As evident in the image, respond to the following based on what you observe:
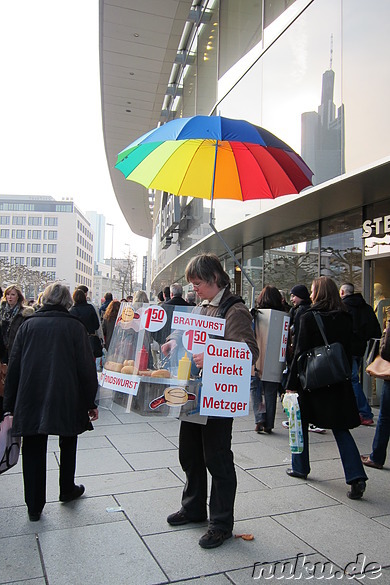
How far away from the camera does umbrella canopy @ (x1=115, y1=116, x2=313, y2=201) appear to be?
4836mm

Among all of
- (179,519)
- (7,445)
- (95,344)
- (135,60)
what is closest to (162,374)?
(179,519)

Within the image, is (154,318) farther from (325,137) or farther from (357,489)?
(325,137)

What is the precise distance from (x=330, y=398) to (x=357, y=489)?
760 mm

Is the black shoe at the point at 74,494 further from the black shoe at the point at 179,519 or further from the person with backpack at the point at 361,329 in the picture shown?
the person with backpack at the point at 361,329

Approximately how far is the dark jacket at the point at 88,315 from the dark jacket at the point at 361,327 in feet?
13.4

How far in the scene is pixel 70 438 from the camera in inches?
160

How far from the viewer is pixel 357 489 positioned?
13.8ft

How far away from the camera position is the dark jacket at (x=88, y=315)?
27.4ft

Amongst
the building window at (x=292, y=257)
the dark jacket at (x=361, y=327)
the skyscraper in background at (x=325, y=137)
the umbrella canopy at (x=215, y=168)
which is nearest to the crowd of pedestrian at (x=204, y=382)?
the umbrella canopy at (x=215, y=168)

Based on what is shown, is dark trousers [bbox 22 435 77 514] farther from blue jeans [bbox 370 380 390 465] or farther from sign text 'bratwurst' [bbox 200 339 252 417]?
blue jeans [bbox 370 380 390 465]

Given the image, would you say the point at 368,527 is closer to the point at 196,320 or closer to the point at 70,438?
the point at 196,320

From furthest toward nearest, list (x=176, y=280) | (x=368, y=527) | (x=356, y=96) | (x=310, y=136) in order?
(x=176, y=280), (x=310, y=136), (x=356, y=96), (x=368, y=527)

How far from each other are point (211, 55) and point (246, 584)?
15.3 metres

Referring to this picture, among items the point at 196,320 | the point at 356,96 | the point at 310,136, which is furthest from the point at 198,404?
the point at 310,136
